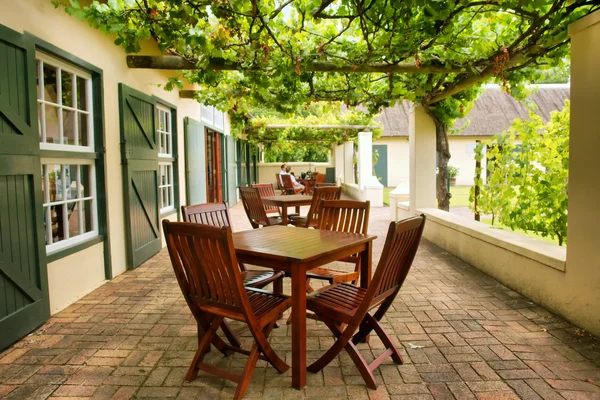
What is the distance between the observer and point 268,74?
4895mm

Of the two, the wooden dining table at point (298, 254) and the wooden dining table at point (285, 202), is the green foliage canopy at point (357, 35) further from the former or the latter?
the wooden dining table at point (298, 254)

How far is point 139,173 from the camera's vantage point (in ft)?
16.5

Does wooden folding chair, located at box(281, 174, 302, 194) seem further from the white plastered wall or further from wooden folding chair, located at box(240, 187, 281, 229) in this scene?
the white plastered wall

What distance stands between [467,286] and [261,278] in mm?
2223

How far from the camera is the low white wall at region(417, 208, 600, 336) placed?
3.01m

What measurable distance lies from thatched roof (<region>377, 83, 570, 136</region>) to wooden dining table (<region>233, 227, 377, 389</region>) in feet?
60.3

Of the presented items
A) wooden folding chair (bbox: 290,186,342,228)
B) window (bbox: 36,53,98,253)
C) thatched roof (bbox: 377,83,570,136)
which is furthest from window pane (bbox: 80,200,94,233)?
thatched roof (bbox: 377,83,570,136)

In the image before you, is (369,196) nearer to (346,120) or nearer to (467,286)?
(346,120)

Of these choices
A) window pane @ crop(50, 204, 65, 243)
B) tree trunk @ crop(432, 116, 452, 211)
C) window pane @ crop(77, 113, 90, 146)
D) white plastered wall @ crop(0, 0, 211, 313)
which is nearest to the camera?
white plastered wall @ crop(0, 0, 211, 313)

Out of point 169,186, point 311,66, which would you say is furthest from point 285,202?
point 169,186

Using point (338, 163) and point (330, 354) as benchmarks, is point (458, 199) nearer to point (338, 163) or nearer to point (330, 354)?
point (338, 163)

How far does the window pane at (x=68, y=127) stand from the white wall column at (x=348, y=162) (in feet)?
39.4

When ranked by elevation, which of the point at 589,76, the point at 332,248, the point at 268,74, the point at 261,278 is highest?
the point at 268,74

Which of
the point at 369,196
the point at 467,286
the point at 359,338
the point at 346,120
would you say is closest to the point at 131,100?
the point at 359,338
